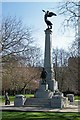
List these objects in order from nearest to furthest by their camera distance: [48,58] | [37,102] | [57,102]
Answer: [57,102] < [37,102] < [48,58]

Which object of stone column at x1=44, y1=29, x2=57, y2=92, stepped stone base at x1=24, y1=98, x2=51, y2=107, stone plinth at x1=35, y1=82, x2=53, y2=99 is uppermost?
stone column at x1=44, y1=29, x2=57, y2=92

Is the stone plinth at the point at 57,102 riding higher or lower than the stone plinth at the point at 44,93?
lower

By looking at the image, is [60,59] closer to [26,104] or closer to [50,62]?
[50,62]

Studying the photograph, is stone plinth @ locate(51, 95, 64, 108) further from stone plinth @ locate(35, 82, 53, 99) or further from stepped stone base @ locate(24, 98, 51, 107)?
stone plinth @ locate(35, 82, 53, 99)

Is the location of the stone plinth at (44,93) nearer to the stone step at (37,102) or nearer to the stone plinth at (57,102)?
the stone step at (37,102)

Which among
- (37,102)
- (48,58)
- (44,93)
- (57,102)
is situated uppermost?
(48,58)

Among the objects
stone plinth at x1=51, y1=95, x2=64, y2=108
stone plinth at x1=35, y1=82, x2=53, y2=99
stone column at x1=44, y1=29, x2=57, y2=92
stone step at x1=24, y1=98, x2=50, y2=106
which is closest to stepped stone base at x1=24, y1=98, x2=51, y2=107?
stone step at x1=24, y1=98, x2=50, y2=106

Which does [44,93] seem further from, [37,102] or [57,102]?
[57,102]

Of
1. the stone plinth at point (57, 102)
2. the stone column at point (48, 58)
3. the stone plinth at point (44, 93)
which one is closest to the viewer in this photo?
the stone plinth at point (57, 102)

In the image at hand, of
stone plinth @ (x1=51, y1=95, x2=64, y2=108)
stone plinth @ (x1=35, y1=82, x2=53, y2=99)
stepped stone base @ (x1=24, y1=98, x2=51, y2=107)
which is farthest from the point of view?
stone plinth @ (x1=35, y1=82, x2=53, y2=99)

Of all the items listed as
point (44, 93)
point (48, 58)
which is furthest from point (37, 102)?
point (48, 58)

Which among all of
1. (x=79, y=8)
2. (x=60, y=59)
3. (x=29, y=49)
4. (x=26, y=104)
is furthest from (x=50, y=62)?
(x=60, y=59)

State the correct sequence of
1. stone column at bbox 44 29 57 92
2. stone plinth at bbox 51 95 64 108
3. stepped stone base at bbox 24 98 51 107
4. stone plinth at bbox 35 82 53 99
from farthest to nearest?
1. stone column at bbox 44 29 57 92
2. stone plinth at bbox 35 82 53 99
3. stepped stone base at bbox 24 98 51 107
4. stone plinth at bbox 51 95 64 108

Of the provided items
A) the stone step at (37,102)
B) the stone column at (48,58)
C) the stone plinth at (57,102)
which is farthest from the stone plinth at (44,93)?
the stone plinth at (57,102)
